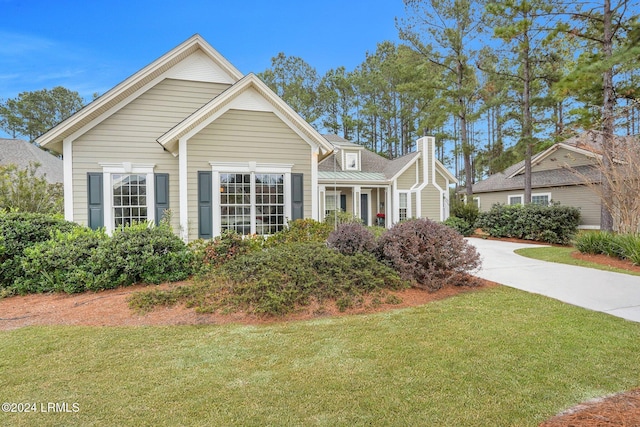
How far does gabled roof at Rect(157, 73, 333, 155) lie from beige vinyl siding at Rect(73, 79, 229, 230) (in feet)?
2.77

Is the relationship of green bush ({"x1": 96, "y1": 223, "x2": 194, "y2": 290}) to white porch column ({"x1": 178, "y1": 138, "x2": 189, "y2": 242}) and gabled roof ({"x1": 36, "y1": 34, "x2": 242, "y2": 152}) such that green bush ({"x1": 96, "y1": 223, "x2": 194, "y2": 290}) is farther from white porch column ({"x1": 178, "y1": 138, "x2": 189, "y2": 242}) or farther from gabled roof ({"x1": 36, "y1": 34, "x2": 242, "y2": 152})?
gabled roof ({"x1": 36, "y1": 34, "x2": 242, "y2": 152})

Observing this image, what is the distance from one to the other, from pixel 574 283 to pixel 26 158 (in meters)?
24.9

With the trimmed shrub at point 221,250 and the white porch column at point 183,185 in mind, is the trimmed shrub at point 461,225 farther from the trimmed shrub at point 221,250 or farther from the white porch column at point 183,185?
the white porch column at point 183,185

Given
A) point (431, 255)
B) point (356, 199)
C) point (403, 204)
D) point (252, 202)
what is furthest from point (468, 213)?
point (252, 202)

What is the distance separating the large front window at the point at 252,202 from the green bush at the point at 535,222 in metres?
10.5

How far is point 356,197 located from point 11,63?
70.7 ft

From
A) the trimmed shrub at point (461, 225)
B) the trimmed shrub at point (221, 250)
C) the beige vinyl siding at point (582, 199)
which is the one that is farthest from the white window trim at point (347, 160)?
the trimmed shrub at point (221, 250)

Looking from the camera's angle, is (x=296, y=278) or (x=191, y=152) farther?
(x=191, y=152)

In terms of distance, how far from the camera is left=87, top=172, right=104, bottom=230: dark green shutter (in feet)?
27.1

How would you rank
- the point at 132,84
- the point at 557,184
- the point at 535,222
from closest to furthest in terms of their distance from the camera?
the point at 132,84, the point at 535,222, the point at 557,184

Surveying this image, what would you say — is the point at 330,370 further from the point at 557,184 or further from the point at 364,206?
the point at 557,184

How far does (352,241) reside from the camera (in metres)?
6.30

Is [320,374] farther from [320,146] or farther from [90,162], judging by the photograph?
[90,162]

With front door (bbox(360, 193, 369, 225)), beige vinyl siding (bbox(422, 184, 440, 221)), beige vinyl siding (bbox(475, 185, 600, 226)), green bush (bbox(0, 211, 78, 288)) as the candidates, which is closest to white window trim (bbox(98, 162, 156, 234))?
green bush (bbox(0, 211, 78, 288))
